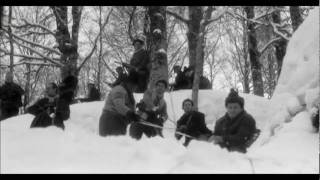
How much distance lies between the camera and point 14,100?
9.66m

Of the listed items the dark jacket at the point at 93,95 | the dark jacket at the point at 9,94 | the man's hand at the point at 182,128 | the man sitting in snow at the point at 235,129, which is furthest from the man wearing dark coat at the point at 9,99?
the man sitting in snow at the point at 235,129

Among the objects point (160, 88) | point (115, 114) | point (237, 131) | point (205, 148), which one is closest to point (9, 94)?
point (160, 88)

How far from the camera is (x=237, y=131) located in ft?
19.0

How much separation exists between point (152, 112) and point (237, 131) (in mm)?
1895

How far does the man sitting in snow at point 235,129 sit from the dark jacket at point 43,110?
91.5 inches

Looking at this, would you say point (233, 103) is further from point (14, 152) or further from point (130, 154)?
point (14, 152)

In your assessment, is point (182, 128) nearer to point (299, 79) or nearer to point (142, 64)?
point (299, 79)

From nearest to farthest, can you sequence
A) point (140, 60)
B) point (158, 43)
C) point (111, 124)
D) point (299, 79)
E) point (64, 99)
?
point (299, 79) < point (111, 124) < point (64, 99) < point (140, 60) < point (158, 43)

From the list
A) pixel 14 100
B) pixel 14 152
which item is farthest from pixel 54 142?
pixel 14 100

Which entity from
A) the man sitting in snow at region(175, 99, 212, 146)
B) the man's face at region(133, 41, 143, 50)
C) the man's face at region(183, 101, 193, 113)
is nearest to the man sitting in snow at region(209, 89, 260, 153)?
the man sitting in snow at region(175, 99, 212, 146)

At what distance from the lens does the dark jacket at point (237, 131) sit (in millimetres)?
5578

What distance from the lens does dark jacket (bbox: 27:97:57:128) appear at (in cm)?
663

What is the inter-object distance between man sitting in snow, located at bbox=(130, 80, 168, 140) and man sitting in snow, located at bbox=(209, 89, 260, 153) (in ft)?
4.22

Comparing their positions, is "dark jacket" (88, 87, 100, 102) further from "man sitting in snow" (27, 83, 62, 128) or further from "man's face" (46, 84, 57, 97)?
"man's face" (46, 84, 57, 97)
